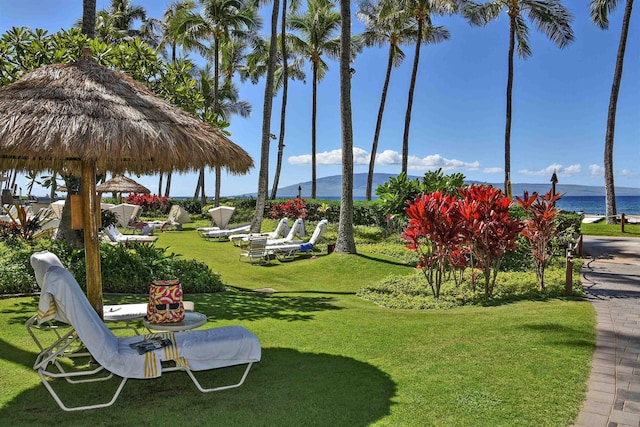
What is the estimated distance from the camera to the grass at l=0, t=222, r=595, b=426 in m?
3.63

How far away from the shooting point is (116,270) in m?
8.38

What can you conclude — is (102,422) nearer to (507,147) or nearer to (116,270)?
(116,270)

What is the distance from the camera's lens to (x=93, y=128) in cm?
457

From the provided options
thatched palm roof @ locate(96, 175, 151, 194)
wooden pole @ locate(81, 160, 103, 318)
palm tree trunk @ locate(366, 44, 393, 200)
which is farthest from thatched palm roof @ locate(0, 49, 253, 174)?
palm tree trunk @ locate(366, 44, 393, 200)

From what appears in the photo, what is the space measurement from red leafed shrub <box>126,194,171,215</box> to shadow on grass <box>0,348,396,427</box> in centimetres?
2585

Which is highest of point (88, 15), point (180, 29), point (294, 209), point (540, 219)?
point (180, 29)

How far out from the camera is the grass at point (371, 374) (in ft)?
11.9

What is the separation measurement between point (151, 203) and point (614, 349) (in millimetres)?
27696

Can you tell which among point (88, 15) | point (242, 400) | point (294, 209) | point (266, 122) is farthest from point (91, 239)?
point (294, 209)

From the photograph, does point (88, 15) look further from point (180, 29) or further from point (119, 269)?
point (180, 29)

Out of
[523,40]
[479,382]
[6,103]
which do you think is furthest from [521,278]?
[523,40]

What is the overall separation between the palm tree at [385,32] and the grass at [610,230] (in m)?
12.1

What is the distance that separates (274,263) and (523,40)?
20.7m

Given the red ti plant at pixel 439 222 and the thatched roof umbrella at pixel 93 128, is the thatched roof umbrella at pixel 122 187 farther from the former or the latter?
the red ti plant at pixel 439 222
